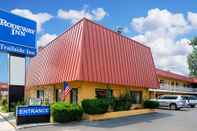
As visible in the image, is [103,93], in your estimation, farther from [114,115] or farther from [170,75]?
[170,75]

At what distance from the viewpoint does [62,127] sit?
16891 mm

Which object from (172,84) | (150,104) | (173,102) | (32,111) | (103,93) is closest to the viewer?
(32,111)

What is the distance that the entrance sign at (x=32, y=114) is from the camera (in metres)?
17.5

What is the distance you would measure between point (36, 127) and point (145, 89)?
16.2 meters

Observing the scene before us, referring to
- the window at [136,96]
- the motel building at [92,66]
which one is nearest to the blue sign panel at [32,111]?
the motel building at [92,66]

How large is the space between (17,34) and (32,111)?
23.2 ft

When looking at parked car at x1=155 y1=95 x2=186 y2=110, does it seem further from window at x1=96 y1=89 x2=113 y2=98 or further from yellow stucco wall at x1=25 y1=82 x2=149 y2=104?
window at x1=96 y1=89 x2=113 y2=98

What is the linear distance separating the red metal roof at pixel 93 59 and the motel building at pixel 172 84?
15.2m

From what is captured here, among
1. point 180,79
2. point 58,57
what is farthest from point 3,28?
point 180,79

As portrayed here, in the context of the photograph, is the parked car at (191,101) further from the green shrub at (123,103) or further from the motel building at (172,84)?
the green shrub at (123,103)

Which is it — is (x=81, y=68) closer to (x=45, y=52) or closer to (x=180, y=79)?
(x=45, y=52)

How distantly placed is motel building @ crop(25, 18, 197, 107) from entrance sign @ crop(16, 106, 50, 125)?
107 inches

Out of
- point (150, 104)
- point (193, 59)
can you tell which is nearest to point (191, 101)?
point (150, 104)

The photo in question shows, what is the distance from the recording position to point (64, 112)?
60.4 feet
